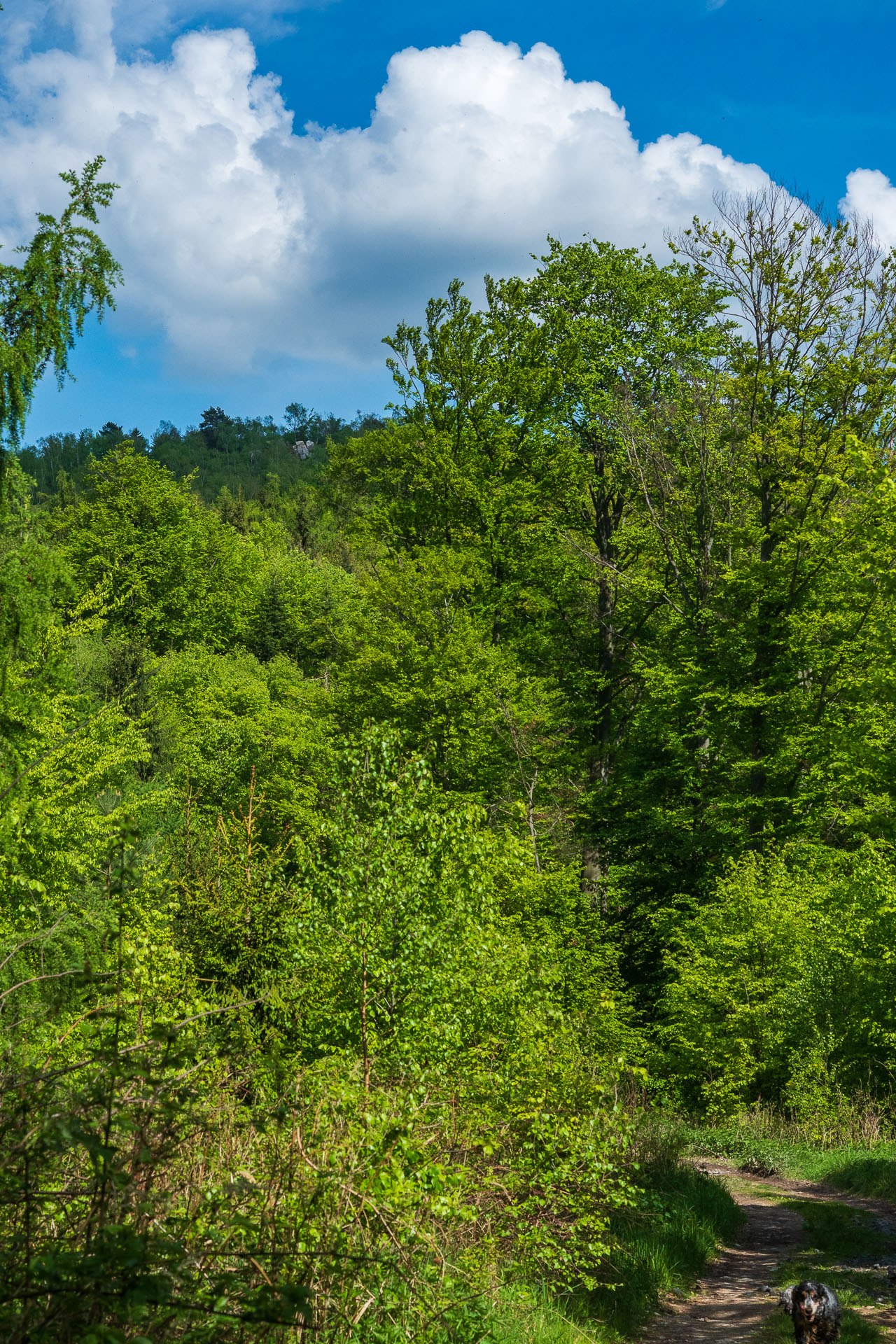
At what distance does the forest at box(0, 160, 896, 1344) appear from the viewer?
400 cm

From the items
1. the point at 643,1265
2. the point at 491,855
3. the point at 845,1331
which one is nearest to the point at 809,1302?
the point at 845,1331

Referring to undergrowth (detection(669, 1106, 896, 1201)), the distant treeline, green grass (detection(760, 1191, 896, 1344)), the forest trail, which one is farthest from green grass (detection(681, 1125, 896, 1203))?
the distant treeline

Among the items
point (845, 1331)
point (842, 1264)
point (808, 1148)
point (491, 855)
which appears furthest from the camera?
point (808, 1148)

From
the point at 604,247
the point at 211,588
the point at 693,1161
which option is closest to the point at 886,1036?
the point at 693,1161

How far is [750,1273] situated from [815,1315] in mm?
2986

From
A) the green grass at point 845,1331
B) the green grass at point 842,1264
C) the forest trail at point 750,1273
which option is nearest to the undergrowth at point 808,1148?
the forest trail at point 750,1273

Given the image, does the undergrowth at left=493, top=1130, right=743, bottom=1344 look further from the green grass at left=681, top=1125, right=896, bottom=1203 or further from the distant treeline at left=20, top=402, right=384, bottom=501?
the distant treeline at left=20, top=402, right=384, bottom=501

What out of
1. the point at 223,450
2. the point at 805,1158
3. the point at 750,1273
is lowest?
the point at 805,1158

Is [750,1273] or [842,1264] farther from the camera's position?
[750,1273]

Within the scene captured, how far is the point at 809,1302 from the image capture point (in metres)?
6.52

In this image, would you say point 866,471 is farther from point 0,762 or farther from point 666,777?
point 0,762

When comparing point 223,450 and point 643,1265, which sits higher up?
point 223,450

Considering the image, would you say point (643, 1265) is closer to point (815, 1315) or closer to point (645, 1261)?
point (645, 1261)

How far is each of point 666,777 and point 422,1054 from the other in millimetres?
15629
